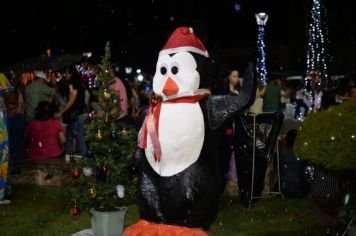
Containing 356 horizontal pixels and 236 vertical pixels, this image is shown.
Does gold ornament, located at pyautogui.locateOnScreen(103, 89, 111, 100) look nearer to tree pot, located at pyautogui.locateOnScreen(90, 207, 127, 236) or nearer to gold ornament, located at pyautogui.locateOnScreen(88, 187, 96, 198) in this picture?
gold ornament, located at pyautogui.locateOnScreen(88, 187, 96, 198)

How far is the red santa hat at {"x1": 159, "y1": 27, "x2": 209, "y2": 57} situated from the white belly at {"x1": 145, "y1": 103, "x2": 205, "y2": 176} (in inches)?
20.1

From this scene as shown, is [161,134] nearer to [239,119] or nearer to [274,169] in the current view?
[239,119]

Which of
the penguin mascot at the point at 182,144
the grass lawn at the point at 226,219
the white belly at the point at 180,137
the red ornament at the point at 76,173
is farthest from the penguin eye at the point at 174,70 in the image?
the grass lawn at the point at 226,219

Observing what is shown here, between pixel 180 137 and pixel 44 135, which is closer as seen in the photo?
pixel 180 137

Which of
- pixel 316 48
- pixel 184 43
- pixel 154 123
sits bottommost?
pixel 154 123

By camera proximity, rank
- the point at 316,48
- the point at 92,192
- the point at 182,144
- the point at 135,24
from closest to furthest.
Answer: the point at 182,144, the point at 92,192, the point at 316,48, the point at 135,24

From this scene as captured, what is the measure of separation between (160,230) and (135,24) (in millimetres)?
20736

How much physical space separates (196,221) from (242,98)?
1.10 metres

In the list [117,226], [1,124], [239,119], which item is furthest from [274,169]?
[1,124]

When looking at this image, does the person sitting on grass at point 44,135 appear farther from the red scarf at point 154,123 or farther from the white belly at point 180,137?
the white belly at point 180,137

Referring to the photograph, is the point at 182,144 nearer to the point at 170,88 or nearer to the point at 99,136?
the point at 170,88

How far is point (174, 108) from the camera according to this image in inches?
186

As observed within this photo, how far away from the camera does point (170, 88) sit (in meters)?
4.72

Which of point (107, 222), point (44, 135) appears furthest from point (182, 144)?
point (44, 135)
